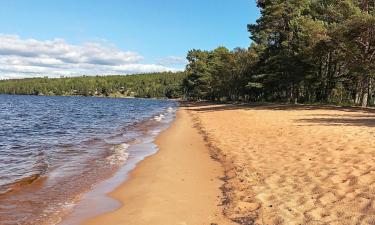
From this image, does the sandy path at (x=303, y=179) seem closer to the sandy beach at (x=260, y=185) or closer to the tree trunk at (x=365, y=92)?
the sandy beach at (x=260, y=185)

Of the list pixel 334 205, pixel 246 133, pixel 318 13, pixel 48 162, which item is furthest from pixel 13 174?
pixel 318 13

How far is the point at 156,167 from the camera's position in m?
13.1

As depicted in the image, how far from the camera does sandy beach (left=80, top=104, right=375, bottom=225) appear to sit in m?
7.17

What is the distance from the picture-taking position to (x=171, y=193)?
30.7 feet

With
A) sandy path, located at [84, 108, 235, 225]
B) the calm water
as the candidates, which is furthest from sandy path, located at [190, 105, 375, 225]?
the calm water

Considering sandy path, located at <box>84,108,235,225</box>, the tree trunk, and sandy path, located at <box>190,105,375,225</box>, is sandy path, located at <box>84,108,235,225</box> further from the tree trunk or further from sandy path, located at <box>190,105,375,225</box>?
the tree trunk

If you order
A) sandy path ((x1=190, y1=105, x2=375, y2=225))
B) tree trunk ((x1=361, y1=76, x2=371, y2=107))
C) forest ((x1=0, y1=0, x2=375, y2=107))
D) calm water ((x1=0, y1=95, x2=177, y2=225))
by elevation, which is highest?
forest ((x1=0, y1=0, x2=375, y2=107))

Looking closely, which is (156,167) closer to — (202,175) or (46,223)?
(202,175)

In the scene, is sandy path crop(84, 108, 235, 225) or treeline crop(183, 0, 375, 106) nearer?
sandy path crop(84, 108, 235, 225)

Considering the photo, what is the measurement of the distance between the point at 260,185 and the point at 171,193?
206 cm

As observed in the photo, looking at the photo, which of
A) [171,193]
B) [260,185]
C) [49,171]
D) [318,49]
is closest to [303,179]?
[260,185]

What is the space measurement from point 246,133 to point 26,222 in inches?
530

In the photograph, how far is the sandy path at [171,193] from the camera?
751 cm

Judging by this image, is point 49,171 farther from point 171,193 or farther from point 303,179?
point 303,179
